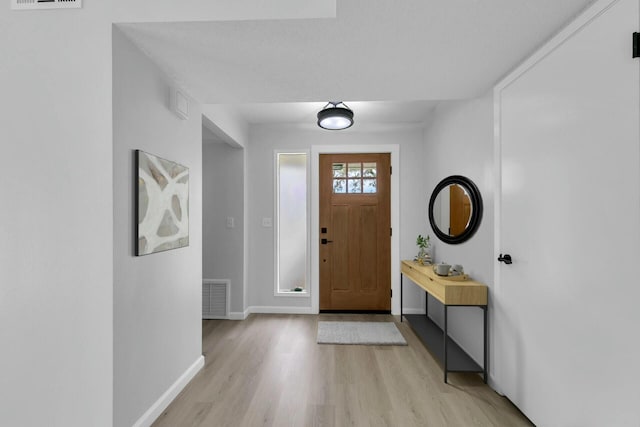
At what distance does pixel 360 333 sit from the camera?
3646 mm

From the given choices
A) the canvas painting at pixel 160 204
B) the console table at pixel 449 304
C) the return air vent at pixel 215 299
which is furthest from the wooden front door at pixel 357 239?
the canvas painting at pixel 160 204

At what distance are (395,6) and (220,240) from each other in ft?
11.1

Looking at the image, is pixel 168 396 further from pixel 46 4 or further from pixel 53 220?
pixel 46 4

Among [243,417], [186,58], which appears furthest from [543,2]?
[243,417]

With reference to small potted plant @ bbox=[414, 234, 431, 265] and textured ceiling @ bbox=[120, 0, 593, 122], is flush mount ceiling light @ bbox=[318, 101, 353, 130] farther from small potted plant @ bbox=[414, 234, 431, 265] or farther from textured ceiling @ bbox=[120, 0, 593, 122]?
small potted plant @ bbox=[414, 234, 431, 265]

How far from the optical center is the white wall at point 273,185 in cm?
440

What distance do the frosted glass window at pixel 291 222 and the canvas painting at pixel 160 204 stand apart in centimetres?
204

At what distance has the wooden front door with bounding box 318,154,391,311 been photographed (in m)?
4.48

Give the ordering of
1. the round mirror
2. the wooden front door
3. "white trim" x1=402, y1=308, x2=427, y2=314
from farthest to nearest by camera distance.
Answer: the wooden front door → "white trim" x1=402, y1=308, x2=427, y2=314 → the round mirror

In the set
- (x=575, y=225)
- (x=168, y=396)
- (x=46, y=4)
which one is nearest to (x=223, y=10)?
(x=46, y=4)

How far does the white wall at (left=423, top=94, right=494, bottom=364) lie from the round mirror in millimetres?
63

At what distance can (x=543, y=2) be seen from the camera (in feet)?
5.08

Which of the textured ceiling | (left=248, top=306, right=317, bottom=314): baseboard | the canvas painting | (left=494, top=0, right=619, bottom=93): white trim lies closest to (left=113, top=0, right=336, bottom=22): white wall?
the textured ceiling

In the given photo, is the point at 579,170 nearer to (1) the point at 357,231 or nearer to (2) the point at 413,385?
(2) the point at 413,385
